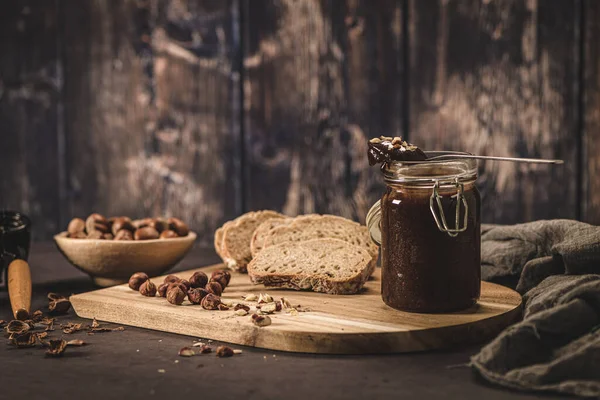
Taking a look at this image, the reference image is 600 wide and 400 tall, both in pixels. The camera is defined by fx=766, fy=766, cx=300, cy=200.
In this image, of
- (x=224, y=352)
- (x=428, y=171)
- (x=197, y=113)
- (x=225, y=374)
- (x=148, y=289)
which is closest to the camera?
(x=225, y=374)

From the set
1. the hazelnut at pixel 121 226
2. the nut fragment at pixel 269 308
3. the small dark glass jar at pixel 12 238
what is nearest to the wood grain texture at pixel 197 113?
the hazelnut at pixel 121 226

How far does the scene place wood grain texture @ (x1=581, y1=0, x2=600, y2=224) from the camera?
3336mm

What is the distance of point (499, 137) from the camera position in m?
3.49

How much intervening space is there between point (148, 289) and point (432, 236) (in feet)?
2.71

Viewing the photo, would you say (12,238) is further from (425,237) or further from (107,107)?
(107,107)

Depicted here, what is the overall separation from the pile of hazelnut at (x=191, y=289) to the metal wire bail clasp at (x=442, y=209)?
0.60m

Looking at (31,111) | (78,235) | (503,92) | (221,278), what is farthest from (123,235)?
(503,92)

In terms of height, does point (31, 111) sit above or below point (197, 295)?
above

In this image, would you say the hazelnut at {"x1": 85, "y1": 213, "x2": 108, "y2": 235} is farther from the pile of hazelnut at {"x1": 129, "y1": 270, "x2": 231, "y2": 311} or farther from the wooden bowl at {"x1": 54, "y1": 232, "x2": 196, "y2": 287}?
the pile of hazelnut at {"x1": 129, "y1": 270, "x2": 231, "y2": 311}

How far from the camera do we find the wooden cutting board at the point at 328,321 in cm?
176

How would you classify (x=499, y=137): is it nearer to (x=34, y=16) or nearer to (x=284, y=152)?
(x=284, y=152)

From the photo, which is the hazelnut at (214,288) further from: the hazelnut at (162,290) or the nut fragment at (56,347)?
the nut fragment at (56,347)

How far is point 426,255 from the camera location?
74.5 inches

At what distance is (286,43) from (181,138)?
715 mm
